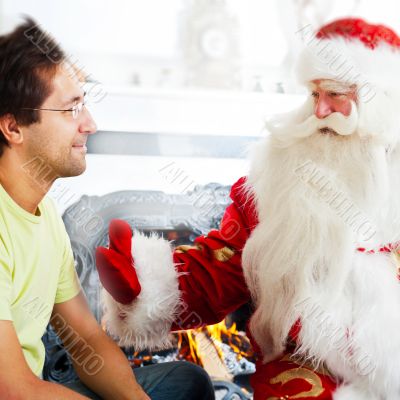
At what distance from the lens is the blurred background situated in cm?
205

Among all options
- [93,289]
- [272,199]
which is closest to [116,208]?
[93,289]

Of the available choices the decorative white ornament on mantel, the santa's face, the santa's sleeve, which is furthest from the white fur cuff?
the decorative white ornament on mantel

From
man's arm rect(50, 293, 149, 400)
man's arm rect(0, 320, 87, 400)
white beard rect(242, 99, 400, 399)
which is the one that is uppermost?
white beard rect(242, 99, 400, 399)

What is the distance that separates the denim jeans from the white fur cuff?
10 centimetres

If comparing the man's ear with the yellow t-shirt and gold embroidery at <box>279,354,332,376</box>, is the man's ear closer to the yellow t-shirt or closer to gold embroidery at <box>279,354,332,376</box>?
the yellow t-shirt

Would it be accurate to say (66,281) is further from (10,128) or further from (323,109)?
(323,109)

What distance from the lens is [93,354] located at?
1.33 m

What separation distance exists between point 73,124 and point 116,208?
0.81 meters

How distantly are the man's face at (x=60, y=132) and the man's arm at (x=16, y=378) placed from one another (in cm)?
41

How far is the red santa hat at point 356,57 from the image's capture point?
3.99 feet

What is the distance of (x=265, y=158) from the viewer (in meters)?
1.38

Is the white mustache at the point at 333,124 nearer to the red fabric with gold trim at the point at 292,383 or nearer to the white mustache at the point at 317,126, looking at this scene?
the white mustache at the point at 317,126

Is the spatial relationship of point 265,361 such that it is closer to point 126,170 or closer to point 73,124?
point 73,124

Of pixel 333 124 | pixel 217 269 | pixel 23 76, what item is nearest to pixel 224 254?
pixel 217 269
